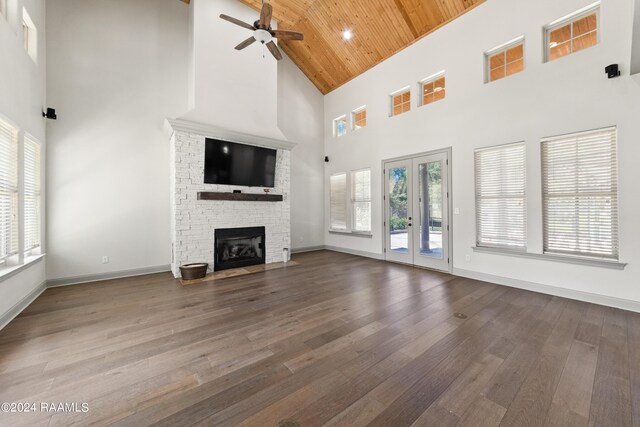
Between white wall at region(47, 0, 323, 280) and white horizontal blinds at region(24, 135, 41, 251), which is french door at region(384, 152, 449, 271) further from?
white horizontal blinds at region(24, 135, 41, 251)

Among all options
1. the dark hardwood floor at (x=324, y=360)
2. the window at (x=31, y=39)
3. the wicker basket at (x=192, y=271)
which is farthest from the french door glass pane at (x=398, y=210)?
the window at (x=31, y=39)

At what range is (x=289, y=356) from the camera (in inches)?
88.1

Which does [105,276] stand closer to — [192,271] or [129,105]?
[192,271]

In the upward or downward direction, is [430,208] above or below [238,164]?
below

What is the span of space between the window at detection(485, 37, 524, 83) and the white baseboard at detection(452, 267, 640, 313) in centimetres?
348

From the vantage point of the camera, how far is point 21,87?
3.28 m

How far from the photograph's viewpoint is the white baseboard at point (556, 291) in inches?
127

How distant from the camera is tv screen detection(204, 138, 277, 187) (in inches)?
204

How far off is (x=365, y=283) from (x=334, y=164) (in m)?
4.31

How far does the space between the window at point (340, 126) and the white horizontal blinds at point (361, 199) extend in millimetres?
1427

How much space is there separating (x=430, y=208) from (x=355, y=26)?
4.41 m

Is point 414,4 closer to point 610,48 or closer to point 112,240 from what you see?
point 610,48

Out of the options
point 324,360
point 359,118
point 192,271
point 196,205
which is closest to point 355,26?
point 359,118

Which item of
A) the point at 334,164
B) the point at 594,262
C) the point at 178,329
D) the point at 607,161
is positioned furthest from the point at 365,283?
the point at 334,164
